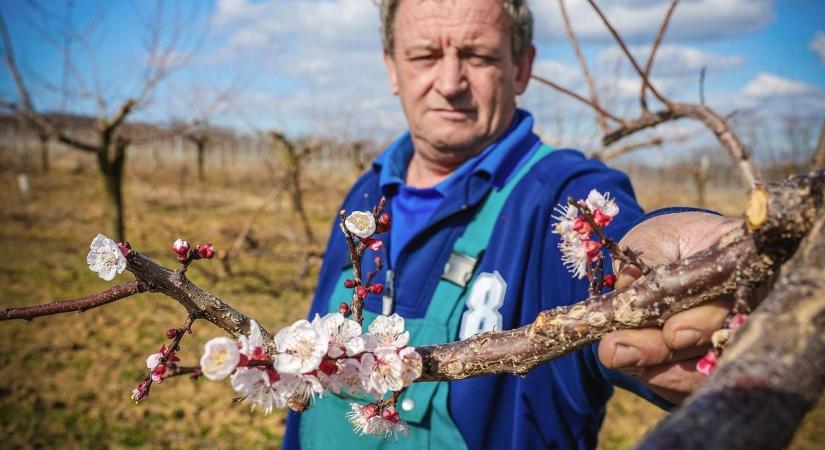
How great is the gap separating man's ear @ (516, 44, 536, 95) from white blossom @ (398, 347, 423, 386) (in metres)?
2.08

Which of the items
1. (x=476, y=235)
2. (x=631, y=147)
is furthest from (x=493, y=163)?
(x=631, y=147)

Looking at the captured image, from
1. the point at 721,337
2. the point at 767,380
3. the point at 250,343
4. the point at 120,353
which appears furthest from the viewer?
the point at 120,353

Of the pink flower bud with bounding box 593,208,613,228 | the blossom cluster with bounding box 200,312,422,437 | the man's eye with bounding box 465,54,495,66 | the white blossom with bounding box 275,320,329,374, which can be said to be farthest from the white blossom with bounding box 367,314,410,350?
the man's eye with bounding box 465,54,495,66

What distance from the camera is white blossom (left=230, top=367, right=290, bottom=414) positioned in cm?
91

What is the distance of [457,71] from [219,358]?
1.99 metres

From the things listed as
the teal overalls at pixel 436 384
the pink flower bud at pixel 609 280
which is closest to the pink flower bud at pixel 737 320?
the pink flower bud at pixel 609 280

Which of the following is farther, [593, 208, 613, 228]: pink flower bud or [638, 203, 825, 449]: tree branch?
[593, 208, 613, 228]: pink flower bud

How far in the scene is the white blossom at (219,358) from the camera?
869 mm

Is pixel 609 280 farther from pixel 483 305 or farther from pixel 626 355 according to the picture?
pixel 483 305

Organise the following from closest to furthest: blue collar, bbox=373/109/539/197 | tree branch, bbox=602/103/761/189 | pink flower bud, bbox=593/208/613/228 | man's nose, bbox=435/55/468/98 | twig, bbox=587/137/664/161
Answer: pink flower bud, bbox=593/208/613/228, blue collar, bbox=373/109/539/197, man's nose, bbox=435/55/468/98, tree branch, bbox=602/103/761/189, twig, bbox=587/137/664/161

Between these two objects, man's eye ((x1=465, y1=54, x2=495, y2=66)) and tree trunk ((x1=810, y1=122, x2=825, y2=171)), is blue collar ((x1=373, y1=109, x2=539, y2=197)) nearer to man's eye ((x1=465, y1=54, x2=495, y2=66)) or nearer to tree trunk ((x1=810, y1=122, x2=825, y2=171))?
man's eye ((x1=465, y1=54, x2=495, y2=66))

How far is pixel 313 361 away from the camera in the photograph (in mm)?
918

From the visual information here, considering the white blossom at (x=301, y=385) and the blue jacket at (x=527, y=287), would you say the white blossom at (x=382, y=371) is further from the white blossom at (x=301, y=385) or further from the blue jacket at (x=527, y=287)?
the blue jacket at (x=527, y=287)

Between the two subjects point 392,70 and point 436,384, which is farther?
point 392,70
